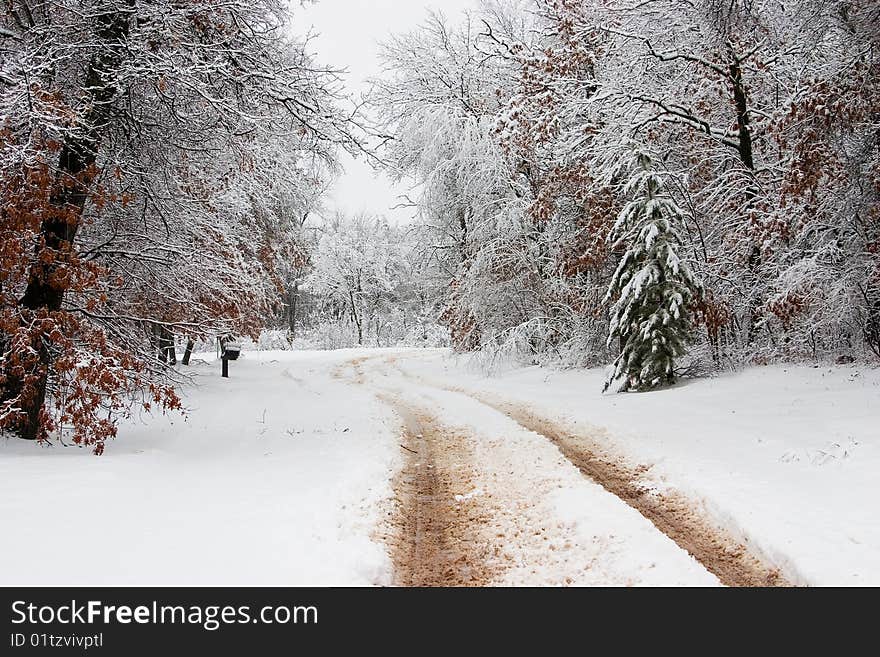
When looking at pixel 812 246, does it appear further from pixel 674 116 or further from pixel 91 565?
pixel 91 565

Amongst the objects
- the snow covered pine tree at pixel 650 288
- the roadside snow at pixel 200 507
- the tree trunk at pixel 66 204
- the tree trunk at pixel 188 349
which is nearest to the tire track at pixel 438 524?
the roadside snow at pixel 200 507

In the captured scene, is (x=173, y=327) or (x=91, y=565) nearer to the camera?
(x=91, y=565)

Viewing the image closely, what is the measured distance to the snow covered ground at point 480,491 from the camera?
13.0 feet

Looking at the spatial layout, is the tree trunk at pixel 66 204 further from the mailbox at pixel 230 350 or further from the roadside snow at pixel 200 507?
the mailbox at pixel 230 350

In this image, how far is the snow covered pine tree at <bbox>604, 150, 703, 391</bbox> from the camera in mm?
11656

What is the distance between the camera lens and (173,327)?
856 cm

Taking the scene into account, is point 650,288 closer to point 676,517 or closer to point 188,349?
point 676,517

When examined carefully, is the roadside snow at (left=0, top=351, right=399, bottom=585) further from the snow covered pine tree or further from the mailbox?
the mailbox

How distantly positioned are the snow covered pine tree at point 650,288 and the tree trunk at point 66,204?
9106 millimetres

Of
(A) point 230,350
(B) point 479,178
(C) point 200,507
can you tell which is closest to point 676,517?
(C) point 200,507

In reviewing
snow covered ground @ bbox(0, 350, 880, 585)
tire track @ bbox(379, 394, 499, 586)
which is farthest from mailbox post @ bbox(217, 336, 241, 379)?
tire track @ bbox(379, 394, 499, 586)

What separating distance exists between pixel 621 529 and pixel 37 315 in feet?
21.8

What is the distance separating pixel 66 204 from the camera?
6871mm
